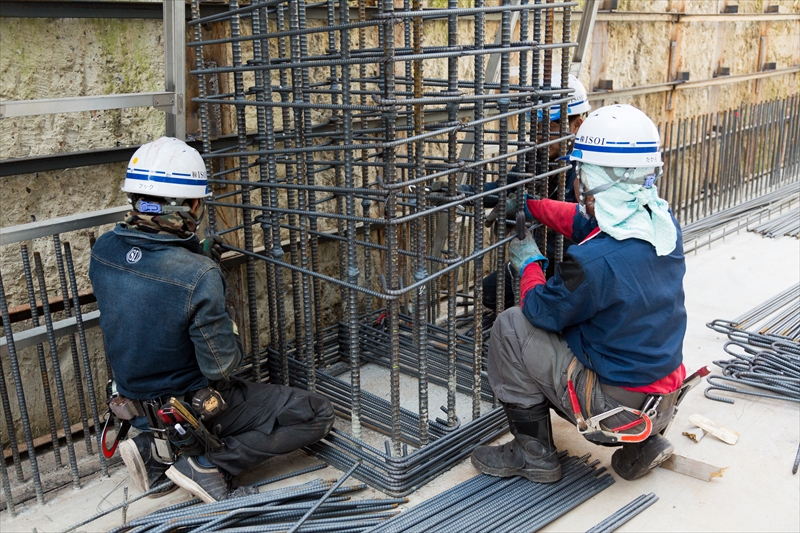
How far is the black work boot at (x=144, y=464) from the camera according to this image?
3.71 metres

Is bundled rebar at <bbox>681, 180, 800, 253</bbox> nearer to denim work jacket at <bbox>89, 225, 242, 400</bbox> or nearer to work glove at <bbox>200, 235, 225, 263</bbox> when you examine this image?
work glove at <bbox>200, 235, 225, 263</bbox>

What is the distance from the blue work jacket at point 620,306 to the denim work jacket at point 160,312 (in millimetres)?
1537

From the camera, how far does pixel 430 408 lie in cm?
479

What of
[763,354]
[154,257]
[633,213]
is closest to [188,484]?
[154,257]

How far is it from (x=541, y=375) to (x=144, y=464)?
6.61ft

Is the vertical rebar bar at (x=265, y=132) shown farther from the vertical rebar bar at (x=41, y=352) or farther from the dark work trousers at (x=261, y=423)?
the vertical rebar bar at (x=41, y=352)

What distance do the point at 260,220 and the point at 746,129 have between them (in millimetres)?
8487

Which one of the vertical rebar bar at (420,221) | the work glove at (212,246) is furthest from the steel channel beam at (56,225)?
the vertical rebar bar at (420,221)

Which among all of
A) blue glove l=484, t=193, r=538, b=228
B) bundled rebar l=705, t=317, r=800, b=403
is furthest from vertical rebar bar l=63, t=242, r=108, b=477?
bundled rebar l=705, t=317, r=800, b=403

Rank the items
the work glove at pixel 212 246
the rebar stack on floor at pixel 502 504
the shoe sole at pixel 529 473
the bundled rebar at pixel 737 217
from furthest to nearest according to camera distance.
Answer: the bundled rebar at pixel 737 217, the work glove at pixel 212 246, the shoe sole at pixel 529 473, the rebar stack on floor at pixel 502 504

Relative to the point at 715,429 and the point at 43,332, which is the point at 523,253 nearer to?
the point at 715,429

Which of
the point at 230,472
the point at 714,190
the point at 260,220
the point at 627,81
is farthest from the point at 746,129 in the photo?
the point at 230,472

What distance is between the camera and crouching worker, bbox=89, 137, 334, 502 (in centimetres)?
348

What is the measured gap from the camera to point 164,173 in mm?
3543
